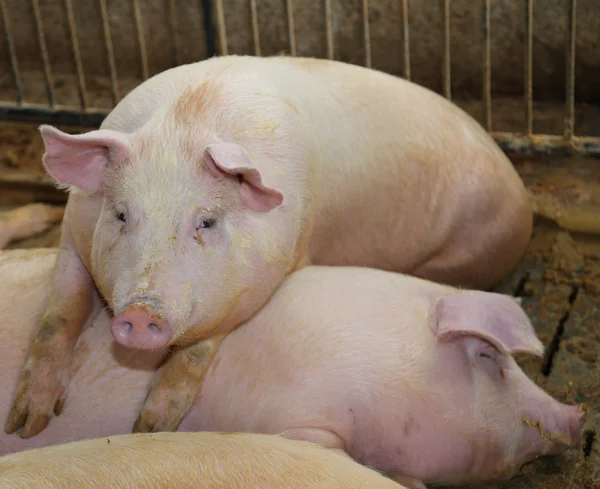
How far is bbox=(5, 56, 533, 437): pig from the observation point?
2.60 m

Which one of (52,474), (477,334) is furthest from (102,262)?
(477,334)

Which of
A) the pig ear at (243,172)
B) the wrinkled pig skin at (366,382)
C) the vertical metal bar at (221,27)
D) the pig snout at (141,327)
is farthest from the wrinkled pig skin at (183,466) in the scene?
the vertical metal bar at (221,27)

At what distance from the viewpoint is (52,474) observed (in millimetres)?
2035

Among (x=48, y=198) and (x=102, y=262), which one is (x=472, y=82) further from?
(x=102, y=262)

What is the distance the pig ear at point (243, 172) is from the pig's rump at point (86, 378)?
1.78 ft

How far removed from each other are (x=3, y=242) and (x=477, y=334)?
239cm

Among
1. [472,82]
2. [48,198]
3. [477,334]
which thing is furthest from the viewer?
[472,82]

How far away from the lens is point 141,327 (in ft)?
7.86

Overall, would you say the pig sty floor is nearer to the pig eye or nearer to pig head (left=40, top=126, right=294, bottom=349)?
pig head (left=40, top=126, right=294, bottom=349)

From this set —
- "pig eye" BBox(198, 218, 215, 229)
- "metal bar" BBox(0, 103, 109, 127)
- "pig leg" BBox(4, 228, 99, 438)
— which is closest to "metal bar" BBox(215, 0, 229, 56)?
"metal bar" BBox(0, 103, 109, 127)

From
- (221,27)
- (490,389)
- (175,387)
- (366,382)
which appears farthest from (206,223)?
(221,27)

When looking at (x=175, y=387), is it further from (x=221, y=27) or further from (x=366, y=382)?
(x=221, y=27)

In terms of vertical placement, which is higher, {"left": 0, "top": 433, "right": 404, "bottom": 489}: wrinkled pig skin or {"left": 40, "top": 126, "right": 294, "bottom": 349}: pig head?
{"left": 40, "top": 126, "right": 294, "bottom": 349}: pig head

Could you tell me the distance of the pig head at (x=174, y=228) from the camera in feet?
8.16
